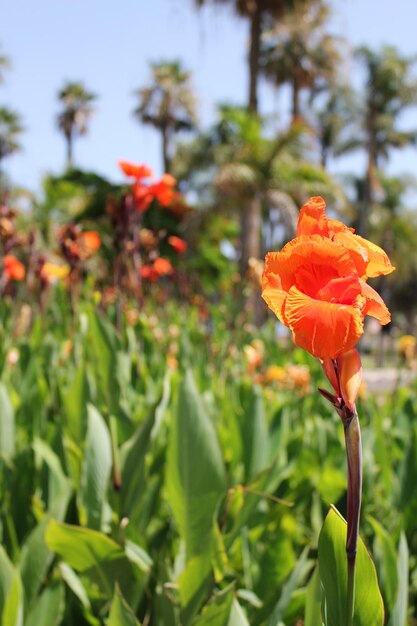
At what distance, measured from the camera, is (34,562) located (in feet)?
3.72

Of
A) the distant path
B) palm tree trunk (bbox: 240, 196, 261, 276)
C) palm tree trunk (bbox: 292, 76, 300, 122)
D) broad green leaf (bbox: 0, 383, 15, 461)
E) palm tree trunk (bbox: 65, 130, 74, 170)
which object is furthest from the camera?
palm tree trunk (bbox: 65, 130, 74, 170)

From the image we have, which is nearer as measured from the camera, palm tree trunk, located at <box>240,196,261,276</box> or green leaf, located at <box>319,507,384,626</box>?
green leaf, located at <box>319,507,384,626</box>

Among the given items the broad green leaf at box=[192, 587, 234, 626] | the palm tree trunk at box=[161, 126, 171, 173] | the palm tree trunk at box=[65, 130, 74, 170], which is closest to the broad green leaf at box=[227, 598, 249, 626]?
the broad green leaf at box=[192, 587, 234, 626]

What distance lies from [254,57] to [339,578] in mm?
18343

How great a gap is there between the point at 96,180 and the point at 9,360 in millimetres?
18574

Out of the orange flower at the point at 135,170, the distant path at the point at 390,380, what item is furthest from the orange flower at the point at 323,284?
the distant path at the point at 390,380

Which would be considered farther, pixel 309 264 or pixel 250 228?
pixel 250 228

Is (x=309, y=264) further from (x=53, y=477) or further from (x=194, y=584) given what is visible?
(x=53, y=477)

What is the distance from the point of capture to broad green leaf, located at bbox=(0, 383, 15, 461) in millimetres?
1527

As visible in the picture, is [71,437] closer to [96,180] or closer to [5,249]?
[5,249]

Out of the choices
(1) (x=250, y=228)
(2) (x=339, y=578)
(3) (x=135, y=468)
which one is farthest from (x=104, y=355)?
(1) (x=250, y=228)

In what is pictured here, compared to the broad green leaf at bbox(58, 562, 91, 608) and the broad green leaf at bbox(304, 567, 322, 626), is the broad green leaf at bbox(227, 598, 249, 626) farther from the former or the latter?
the broad green leaf at bbox(58, 562, 91, 608)

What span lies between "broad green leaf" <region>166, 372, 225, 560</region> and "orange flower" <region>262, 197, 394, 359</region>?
2.25 ft

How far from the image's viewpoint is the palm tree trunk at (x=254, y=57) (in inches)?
693
